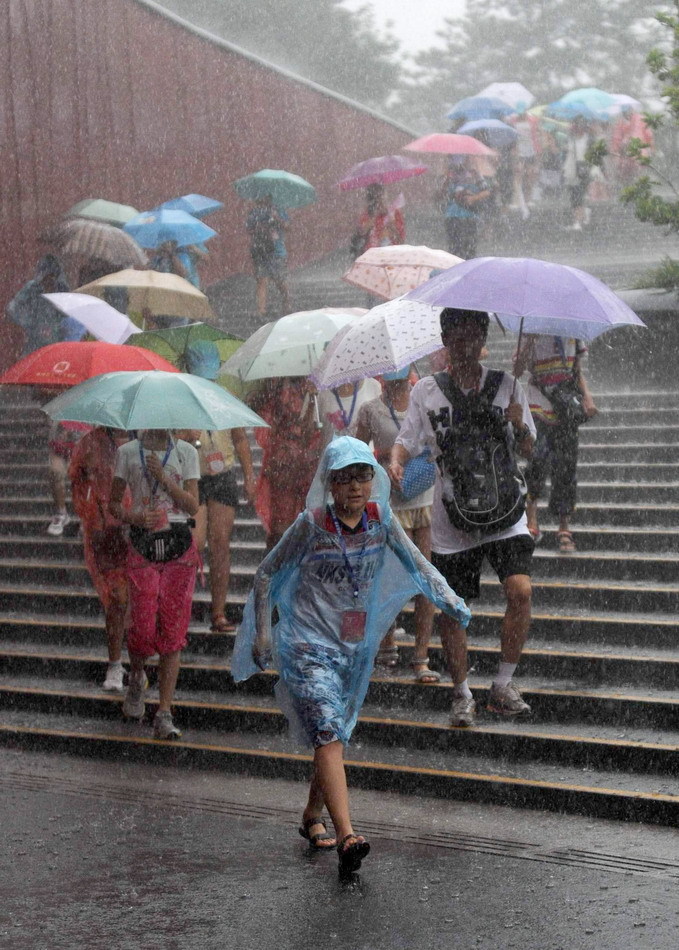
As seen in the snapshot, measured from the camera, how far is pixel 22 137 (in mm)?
16438

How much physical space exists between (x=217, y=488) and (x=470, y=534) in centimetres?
254

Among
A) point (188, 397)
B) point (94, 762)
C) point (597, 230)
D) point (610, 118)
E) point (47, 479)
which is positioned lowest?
point (94, 762)

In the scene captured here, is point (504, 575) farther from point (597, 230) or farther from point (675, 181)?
point (675, 181)

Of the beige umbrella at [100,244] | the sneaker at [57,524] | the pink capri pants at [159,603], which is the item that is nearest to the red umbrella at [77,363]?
the pink capri pants at [159,603]

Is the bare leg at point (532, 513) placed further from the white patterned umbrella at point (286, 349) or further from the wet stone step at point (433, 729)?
Result: the wet stone step at point (433, 729)

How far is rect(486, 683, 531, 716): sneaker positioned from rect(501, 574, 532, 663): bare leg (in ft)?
0.74

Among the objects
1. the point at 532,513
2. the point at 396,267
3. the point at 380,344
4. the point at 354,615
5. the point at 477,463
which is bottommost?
the point at 532,513

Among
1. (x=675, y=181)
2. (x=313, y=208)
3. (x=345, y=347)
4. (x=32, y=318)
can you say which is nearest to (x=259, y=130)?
(x=313, y=208)

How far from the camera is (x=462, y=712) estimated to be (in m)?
7.08

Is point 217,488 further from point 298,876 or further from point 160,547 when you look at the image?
point 298,876

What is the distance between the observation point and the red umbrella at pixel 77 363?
791 cm

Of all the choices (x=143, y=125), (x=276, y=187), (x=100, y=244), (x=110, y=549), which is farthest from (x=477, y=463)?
(x=143, y=125)

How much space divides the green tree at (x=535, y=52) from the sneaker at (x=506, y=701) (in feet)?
117

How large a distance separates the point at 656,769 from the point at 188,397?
2853 mm
